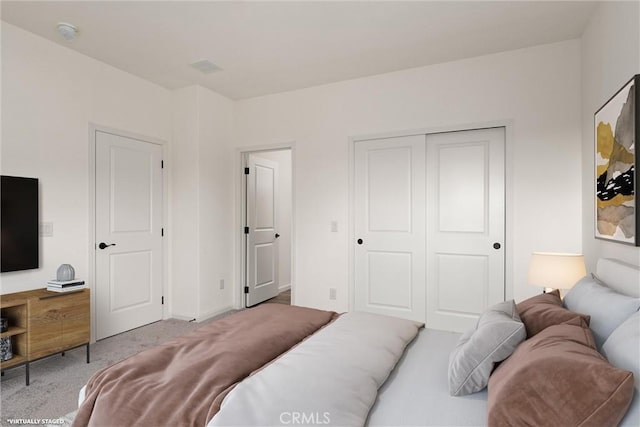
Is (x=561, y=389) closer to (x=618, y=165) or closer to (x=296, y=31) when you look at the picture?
(x=618, y=165)

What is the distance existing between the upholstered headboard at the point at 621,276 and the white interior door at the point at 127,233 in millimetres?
3949

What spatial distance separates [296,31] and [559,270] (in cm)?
263

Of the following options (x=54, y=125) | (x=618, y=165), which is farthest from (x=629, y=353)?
(x=54, y=125)

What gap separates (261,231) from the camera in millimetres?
5090

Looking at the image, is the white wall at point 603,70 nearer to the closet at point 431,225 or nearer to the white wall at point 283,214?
the closet at point 431,225

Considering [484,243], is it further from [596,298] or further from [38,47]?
[38,47]

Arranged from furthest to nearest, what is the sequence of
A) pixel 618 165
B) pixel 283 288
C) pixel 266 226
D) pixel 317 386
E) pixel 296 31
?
pixel 283 288 < pixel 266 226 < pixel 296 31 < pixel 618 165 < pixel 317 386

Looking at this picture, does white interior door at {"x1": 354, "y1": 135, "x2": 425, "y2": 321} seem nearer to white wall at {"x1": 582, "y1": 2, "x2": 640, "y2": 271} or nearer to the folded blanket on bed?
white wall at {"x1": 582, "y1": 2, "x2": 640, "y2": 271}

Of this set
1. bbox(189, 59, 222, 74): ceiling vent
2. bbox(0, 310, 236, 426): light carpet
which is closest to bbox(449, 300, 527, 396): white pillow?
bbox(0, 310, 236, 426): light carpet

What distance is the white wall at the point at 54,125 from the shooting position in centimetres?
290

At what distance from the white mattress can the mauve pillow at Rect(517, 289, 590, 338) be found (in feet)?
1.27

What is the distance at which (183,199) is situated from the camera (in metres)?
4.27

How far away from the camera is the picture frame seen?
1.85 meters

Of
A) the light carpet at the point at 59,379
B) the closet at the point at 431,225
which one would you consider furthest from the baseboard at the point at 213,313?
the closet at the point at 431,225
